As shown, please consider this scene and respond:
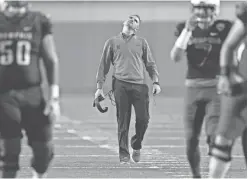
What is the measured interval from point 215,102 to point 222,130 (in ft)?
2.04

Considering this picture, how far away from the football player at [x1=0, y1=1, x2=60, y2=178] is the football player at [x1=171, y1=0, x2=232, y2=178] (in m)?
1.26

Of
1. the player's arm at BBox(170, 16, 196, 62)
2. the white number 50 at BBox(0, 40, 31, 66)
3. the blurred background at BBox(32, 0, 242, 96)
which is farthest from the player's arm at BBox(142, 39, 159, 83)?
the blurred background at BBox(32, 0, 242, 96)

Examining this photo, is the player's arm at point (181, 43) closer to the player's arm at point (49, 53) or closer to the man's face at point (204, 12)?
the man's face at point (204, 12)

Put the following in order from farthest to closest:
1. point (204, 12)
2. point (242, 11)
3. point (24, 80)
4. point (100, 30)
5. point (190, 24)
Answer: point (100, 30), point (204, 12), point (190, 24), point (24, 80), point (242, 11)

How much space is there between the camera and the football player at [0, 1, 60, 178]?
8062mm

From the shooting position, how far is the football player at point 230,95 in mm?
7992

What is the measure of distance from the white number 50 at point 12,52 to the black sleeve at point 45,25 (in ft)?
0.61

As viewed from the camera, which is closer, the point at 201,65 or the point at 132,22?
the point at 201,65

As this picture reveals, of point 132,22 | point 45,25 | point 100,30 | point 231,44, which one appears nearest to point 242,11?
point 231,44

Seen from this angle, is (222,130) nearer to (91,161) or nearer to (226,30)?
(226,30)

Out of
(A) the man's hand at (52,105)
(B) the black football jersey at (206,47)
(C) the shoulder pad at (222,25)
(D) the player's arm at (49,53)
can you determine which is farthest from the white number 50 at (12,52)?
(C) the shoulder pad at (222,25)

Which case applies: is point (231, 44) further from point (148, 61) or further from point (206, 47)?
point (148, 61)

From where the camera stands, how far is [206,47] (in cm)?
884

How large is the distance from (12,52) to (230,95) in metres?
1.84
